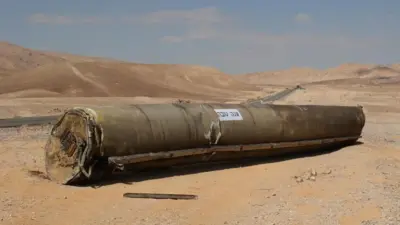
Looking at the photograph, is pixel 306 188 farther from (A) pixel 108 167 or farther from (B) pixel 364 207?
(A) pixel 108 167

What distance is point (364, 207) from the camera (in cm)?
812

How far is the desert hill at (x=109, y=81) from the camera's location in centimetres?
5206

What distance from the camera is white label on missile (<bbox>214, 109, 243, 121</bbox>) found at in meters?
11.2

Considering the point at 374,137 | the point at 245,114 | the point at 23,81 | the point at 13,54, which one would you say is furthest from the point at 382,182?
the point at 13,54

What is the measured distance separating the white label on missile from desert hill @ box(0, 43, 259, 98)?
39564 millimetres

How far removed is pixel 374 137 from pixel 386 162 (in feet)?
22.7

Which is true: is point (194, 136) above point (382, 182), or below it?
above

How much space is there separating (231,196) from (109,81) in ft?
164

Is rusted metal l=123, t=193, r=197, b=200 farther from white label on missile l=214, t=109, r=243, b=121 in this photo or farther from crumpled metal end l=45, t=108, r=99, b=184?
white label on missile l=214, t=109, r=243, b=121

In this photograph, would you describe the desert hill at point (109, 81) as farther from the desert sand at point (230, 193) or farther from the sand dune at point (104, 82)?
the desert sand at point (230, 193)

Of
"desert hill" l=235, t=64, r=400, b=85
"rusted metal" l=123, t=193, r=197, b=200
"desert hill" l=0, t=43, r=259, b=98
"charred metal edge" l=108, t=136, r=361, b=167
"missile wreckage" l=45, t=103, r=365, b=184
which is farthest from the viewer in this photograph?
"desert hill" l=235, t=64, r=400, b=85

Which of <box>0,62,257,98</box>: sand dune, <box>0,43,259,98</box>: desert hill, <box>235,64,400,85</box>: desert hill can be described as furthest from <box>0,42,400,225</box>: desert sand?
<box>235,64,400,85</box>: desert hill

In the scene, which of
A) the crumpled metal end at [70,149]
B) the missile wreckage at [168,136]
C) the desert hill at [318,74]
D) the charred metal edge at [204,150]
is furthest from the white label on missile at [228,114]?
the desert hill at [318,74]

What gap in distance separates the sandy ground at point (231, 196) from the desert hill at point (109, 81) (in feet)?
133
